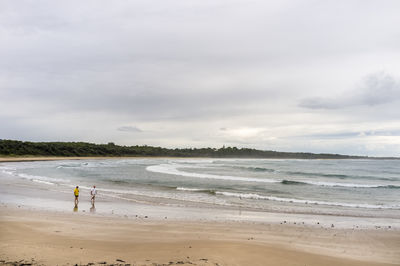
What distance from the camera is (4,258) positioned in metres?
7.48

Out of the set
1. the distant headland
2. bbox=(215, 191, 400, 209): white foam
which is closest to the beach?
bbox=(215, 191, 400, 209): white foam

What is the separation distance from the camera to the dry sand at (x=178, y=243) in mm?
8023

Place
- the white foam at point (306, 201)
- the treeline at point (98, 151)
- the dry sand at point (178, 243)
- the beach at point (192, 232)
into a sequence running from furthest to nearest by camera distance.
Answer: the treeline at point (98, 151) < the white foam at point (306, 201) < the beach at point (192, 232) < the dry sand at point (178, 243)

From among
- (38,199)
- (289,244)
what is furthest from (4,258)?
(38,199)

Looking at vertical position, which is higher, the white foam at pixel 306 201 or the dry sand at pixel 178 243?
the dry sand at pixel 178 243

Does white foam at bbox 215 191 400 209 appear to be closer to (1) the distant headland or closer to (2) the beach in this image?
(2) the beach

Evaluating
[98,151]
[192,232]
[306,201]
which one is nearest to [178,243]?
[192,232]

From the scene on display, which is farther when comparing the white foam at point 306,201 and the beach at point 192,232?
the white foam at point 306,201

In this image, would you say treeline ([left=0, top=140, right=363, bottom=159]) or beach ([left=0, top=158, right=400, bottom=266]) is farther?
treeline ([left=0, top=140, right=363, bottom=159])

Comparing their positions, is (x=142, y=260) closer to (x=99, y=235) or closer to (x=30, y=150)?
(x=99, y=235)

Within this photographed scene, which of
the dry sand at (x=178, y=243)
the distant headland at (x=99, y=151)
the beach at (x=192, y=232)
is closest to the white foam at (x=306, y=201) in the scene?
the beach at (x=192, y=232)

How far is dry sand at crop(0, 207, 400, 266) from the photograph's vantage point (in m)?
8.02

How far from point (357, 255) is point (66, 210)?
1254 centimetres

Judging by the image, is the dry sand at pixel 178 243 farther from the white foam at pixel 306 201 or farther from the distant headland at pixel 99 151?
the distant headland at pixel 99 151
